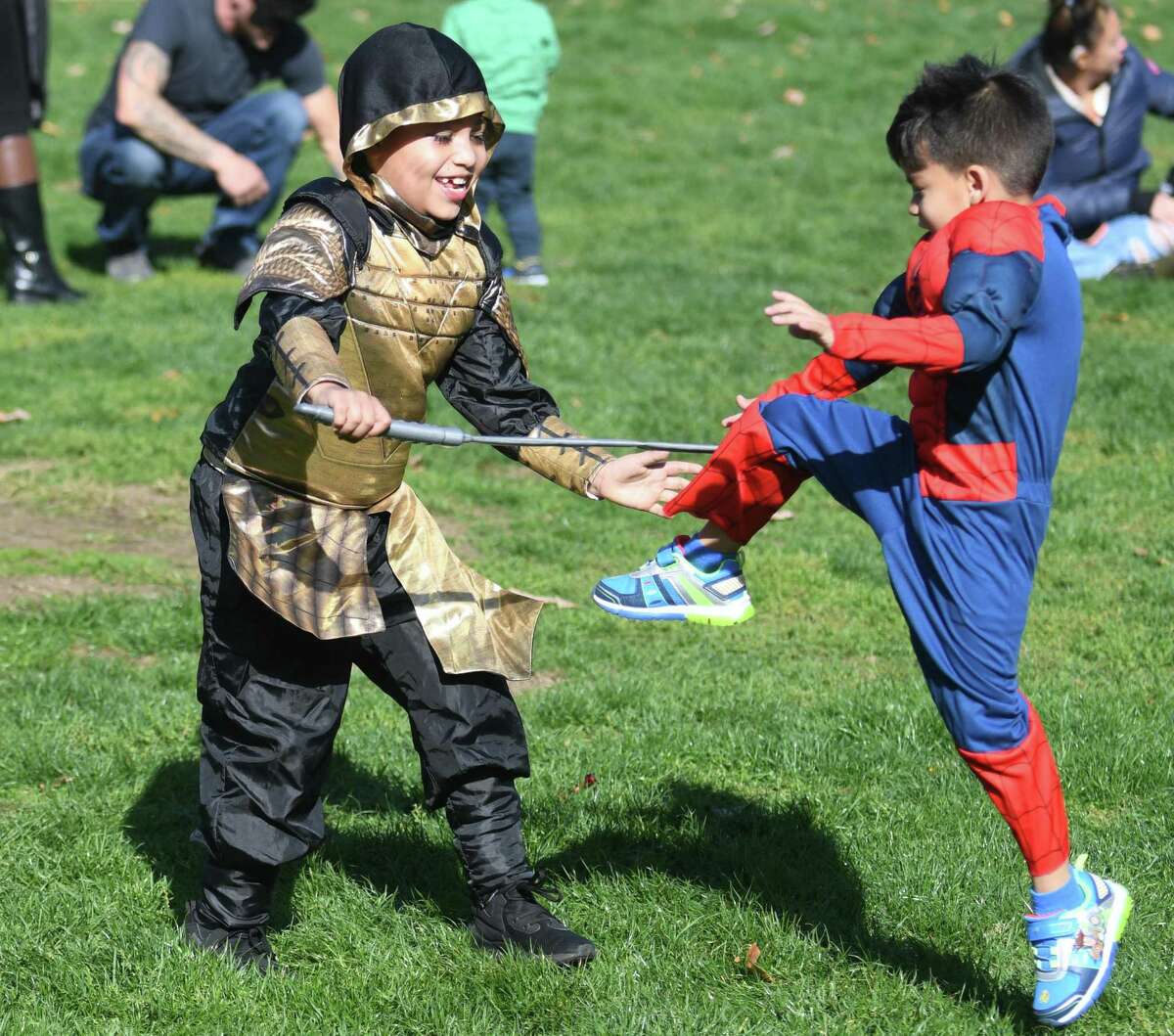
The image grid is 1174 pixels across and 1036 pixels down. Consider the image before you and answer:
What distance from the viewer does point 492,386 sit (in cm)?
374

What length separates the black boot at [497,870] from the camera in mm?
3676

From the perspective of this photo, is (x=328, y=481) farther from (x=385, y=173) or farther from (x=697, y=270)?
(x=697, y=270)

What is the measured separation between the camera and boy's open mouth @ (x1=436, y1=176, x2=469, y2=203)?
3.41m

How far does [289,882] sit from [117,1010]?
2.14 feet

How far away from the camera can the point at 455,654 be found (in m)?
3.61

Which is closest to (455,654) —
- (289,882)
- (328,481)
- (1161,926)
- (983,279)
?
(328,481)

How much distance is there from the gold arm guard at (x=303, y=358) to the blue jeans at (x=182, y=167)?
721 centimetres

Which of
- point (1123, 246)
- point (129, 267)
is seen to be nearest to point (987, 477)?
point (1123, 246)

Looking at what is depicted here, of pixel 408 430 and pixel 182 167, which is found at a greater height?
pixel 408 430

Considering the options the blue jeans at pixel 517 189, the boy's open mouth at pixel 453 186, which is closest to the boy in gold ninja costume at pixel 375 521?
the boy's open mouth at pixel 453 186

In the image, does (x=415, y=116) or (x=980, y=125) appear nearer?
(x=980, y=125)

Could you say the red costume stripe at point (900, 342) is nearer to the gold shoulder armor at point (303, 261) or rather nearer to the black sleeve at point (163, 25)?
the gold shoulder armor at point (303, 261)

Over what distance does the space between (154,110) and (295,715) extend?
23.2 feet

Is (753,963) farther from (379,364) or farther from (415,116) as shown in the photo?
(415,116)
